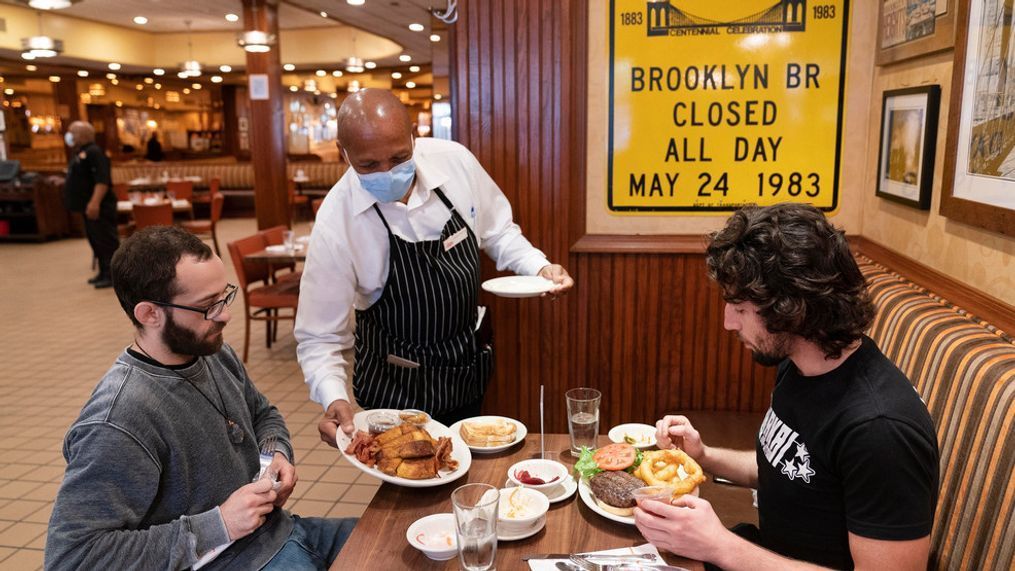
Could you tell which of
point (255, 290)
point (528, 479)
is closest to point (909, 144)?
point (528, 479)

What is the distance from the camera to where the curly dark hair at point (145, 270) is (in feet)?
5.37

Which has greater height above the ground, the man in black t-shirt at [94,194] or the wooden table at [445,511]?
the man in black t-shirt at [94,194]

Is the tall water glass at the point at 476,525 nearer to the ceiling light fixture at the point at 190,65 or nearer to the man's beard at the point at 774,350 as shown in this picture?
the man's beard at the point at 774,350

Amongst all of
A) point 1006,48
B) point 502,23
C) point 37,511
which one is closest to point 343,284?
point 502,23

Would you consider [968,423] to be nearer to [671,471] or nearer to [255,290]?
[671,471]

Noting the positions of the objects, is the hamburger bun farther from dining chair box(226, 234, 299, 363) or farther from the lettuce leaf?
dining chair box(226, 234, 299, 363)

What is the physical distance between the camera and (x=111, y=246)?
8.78 metres

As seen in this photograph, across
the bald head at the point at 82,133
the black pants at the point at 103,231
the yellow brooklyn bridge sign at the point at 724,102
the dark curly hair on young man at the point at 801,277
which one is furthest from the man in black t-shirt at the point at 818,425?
the black pants at the point at 103,231

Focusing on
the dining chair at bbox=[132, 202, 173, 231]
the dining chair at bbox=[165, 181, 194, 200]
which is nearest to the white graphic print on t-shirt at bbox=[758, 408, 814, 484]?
the dining chair at bbox=[132, 202, 173, 231]

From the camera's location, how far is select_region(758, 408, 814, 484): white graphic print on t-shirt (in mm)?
1417

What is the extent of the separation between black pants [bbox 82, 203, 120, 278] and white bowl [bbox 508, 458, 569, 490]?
8386mm

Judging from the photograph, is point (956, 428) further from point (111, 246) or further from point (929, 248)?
point (111, 246)

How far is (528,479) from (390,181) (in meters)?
1.01

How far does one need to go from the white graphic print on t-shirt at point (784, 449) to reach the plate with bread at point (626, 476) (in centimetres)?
17
